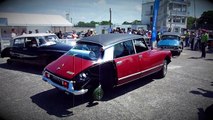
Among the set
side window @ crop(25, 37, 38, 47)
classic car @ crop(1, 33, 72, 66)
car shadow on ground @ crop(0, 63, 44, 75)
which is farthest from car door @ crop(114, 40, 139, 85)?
side window @ crop(25, 37, 38, 47)

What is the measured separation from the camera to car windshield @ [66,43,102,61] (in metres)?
4.41

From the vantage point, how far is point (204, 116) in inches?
148

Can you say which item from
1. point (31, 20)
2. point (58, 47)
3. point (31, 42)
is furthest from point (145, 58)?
point (31, 20)

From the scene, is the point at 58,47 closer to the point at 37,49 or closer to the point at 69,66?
the point at 37,49

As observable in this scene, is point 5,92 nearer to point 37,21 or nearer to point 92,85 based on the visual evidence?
point 92,85

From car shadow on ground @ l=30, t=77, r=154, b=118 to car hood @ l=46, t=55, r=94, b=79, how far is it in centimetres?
83

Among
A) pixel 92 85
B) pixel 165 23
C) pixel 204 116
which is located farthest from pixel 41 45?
pixel 165 23

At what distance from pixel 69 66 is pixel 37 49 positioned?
3865 mm

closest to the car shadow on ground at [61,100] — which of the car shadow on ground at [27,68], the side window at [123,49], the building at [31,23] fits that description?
the side window at [123,49]

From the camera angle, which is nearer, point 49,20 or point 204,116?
point 204,116

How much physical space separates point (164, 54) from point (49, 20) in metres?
41.3

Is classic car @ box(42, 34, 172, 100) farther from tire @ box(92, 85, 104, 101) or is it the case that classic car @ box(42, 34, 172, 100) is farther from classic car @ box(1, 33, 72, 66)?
classic car @ box(1, 33, 72, 66)

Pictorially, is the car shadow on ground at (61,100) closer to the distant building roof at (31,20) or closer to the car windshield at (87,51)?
the car windshield at (87,51)

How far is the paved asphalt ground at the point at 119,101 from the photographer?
379 cm
